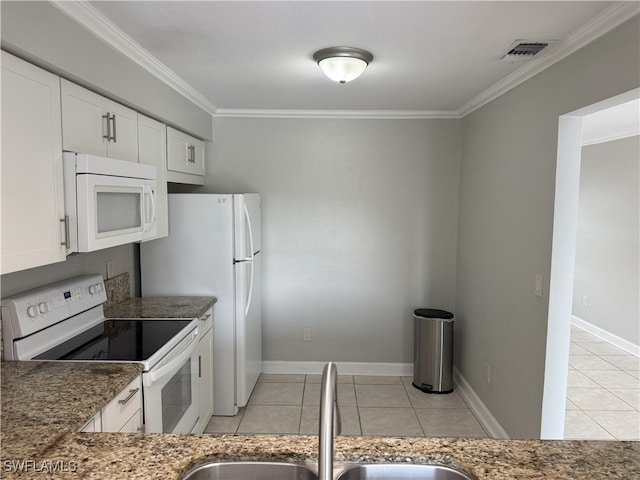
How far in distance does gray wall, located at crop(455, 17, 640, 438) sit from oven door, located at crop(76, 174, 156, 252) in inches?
85.2

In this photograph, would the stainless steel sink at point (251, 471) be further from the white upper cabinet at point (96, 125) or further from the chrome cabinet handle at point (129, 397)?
the white upper cabinet at point (96, 125)

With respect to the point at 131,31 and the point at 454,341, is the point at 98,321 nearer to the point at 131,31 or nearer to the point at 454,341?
the point at 131,31

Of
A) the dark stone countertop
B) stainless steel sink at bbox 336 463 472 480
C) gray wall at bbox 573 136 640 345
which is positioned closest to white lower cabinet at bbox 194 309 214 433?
the dark stone countertop

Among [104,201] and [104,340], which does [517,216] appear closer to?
[104,201]

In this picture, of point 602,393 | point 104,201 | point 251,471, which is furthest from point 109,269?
point 602,393

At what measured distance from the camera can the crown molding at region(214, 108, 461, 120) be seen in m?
4.05

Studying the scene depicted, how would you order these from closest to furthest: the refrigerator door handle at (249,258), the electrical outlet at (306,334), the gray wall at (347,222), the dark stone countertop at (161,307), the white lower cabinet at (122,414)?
the white lower cabinet at (122,414) → the dark stone countertop at (161,307) → the refrigerator door handle at (249,258) → the gray wall at (347,222) → the electrical outlet at (306,334)

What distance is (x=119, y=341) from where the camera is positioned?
2.32 metres

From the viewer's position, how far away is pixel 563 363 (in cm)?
244

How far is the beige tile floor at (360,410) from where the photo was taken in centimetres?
327

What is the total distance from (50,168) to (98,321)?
1.14 metres

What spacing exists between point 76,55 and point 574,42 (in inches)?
86.0

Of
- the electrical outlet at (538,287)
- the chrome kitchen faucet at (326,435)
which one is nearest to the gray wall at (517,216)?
the electrical outlet at (538,287)

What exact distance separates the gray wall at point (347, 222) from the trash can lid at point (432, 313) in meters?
0.17
